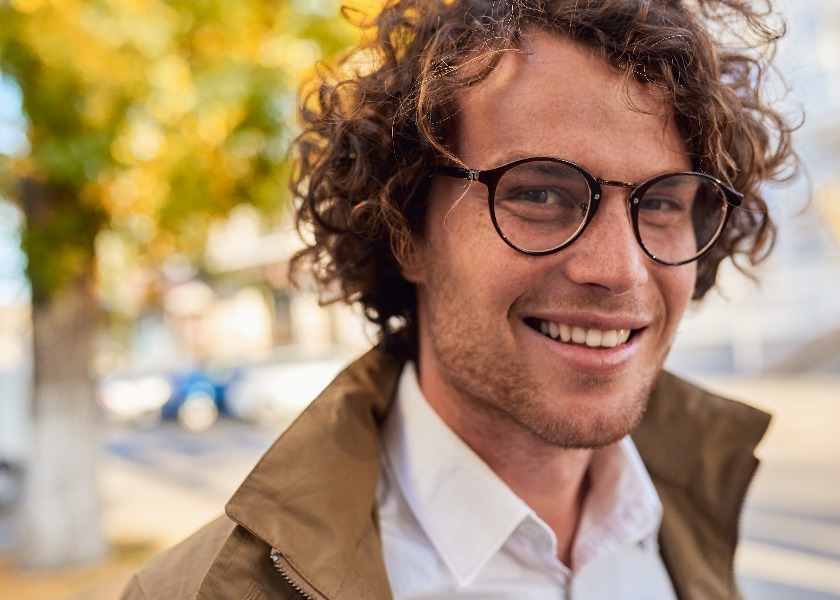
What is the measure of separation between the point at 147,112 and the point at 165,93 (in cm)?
16

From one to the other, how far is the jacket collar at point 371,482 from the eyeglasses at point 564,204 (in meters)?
0.53

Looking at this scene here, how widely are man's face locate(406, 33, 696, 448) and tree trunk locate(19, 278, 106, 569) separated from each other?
511 centimetres

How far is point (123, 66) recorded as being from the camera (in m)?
4.23

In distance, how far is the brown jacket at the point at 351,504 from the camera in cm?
144

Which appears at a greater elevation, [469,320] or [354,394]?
[469,320]

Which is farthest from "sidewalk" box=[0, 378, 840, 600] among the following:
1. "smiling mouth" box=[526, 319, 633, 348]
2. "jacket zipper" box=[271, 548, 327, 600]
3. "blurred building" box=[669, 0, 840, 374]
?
"smiling mouth" box=[526, 319, 633, 348]

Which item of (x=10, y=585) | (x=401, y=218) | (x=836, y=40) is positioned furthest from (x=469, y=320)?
(x=836, y=40)

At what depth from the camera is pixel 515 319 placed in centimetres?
159

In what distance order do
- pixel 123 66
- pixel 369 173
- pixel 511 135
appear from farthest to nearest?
pixel 123 66 → pixel 369 173 → pixel 511 135

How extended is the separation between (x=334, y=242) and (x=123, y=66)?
107 inches

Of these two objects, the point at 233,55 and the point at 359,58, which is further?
the point at 233,55

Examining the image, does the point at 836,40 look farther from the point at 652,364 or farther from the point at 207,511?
the point at 652,364

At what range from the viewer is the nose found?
5.02ft

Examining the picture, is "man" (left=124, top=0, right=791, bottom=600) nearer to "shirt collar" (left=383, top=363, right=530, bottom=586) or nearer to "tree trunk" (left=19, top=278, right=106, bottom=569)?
"shirt collar" (left=383, top=363, right=530, bottom=586)
